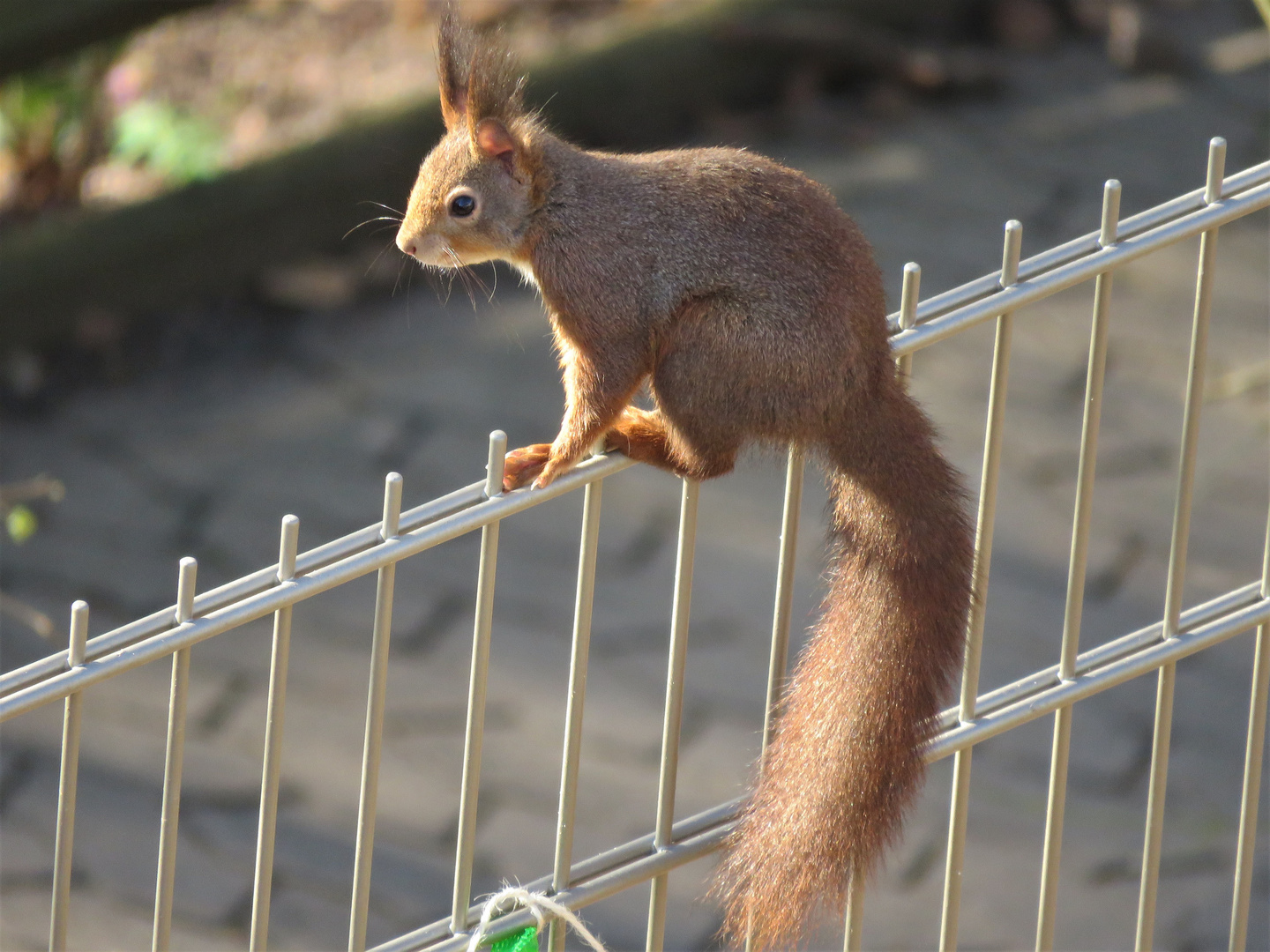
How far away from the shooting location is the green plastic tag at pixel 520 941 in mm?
1816

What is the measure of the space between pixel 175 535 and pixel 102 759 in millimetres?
807

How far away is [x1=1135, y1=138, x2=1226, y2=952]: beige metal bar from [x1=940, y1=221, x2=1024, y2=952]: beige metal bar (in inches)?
8.6

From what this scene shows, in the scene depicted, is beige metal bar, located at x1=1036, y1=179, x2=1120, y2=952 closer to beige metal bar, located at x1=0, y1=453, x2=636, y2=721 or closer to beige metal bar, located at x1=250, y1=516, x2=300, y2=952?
beige metal bar, located at x1=0, y1=453, x2=636, y2=721

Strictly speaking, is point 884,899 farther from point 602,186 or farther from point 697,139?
point 697,139

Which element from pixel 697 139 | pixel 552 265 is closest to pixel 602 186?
pixel 552 265

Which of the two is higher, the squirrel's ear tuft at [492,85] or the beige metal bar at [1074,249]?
the squirrel's ear tuft at [492,85]

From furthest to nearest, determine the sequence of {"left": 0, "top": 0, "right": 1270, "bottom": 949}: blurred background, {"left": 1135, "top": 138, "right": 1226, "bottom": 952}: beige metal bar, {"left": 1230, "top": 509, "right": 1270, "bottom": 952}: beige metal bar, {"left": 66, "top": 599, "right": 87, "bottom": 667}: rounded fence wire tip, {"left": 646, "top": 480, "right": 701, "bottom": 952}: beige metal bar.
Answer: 1. {"left": 0, "top": 0, "right": 1270, "bottom": 949}: blurred background
2. {"left": 1230, "top": 509, "right": 1270, "bottom": 952}: beige metal bar
3. {"left": 1135, "top": 138, "right": 1226, "bottom": 952}: beige metal bar
4. {"left": 646, "top": 480, "right": 701, "bottom": 952}: beige metal bar
5. {"left": 66, "top": 599, "right": 87, "bottom": 667}: rounded fence wire tip

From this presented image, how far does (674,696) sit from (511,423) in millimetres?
2742

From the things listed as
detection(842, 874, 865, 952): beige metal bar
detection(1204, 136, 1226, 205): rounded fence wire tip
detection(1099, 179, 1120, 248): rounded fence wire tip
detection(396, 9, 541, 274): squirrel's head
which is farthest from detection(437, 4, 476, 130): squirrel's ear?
detection(842, 874, 865, 952): beige metal bar

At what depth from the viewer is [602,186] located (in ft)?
6.68

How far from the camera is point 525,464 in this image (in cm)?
194

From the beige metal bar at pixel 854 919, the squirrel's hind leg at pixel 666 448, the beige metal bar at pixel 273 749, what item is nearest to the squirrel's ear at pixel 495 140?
the squirrel's hind leg at pixel 666 448

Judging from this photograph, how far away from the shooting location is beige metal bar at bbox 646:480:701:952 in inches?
70.7

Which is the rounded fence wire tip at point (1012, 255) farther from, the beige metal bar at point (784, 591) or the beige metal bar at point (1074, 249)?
the beige metal bar at point (784, 591)
